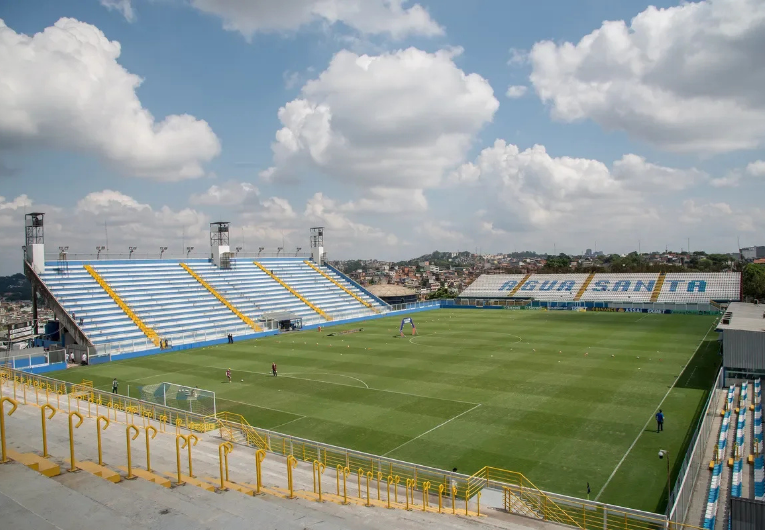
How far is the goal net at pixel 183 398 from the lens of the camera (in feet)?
73.7

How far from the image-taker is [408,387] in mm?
27344

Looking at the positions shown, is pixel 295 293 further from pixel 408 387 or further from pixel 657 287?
pixel 657 287

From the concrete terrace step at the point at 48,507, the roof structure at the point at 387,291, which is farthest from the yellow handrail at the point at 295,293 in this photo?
the concrete terrace step at the point at 48,507

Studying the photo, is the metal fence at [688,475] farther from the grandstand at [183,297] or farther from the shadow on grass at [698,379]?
the grandstand at [183,297]

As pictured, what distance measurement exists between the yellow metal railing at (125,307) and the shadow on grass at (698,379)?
3716 centimetres

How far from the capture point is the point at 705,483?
48.3ft

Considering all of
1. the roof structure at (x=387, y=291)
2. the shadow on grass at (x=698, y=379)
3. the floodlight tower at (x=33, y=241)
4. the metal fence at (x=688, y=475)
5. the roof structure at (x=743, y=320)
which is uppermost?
the floodlight tower at (x=33, y=241)

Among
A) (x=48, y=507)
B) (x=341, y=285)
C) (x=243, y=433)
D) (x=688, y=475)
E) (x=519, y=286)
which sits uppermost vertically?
(x=341, y=285)

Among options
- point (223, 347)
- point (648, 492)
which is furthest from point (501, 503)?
point (223, 347)

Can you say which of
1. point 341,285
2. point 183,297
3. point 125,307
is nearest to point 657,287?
point 341,285

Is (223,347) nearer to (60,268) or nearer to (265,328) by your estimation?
(265,328)

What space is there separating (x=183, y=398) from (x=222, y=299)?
1254 inches

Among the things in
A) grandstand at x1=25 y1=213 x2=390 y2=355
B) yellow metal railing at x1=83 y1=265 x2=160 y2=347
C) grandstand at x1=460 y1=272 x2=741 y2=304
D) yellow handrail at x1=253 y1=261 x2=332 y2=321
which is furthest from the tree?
yellow metal railing at x1=83 y1=265 x2=160 y2=347

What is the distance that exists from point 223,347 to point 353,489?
32183 mm
